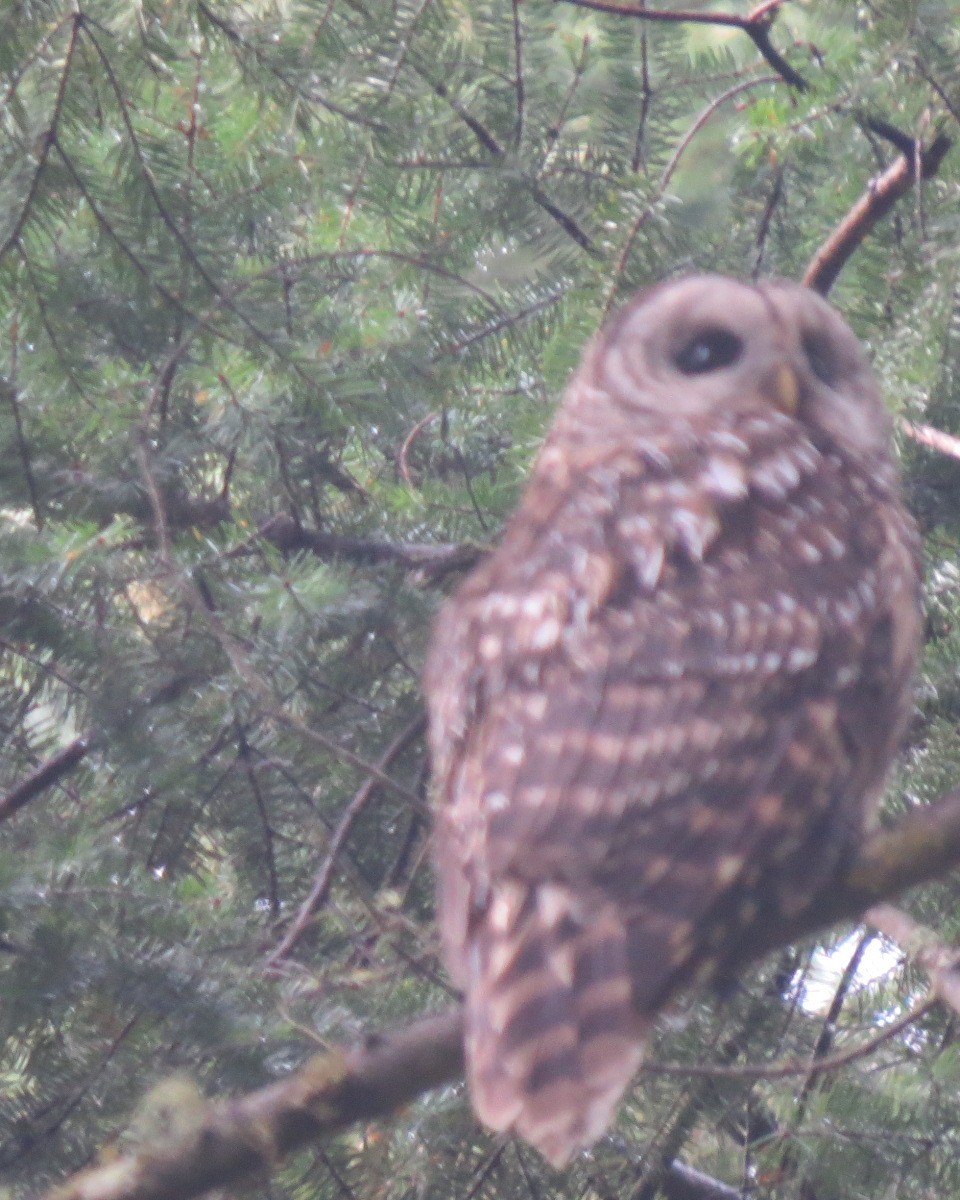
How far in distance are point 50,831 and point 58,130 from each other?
103 centimetres

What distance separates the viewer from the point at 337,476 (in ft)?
9.07

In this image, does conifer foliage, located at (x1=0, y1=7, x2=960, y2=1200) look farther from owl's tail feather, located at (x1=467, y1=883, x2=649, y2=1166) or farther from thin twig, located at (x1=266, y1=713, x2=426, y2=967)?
owl's tail feather, located at (x1=467, y1=883, x2=649, y2=1166)

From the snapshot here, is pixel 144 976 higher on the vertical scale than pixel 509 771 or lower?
lower

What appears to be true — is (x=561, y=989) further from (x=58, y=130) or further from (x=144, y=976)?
(x=58, y=130)

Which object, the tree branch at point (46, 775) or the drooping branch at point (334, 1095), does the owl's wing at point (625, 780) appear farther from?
the tree branch at point (46, 775)

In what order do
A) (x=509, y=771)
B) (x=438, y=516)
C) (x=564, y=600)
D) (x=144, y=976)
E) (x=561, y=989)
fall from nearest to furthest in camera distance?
(x=561, y=989), (x=509, y=771), (x=564, y=600), (x=144, y=976), (x=438, y=516)

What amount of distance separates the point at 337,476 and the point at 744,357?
82cm

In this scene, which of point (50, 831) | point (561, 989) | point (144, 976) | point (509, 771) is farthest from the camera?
point (50, 831)

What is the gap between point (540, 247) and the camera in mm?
2631

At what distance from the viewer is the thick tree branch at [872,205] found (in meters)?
2.15

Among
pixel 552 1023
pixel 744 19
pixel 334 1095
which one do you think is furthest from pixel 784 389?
pixel 334 1095

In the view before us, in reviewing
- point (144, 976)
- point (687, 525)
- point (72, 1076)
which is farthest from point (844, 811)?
point (72, 1076)

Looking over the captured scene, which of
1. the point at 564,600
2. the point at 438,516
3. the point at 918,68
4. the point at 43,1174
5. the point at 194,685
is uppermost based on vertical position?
the point at 918,68

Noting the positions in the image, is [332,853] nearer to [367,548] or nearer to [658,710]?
[658,710]
